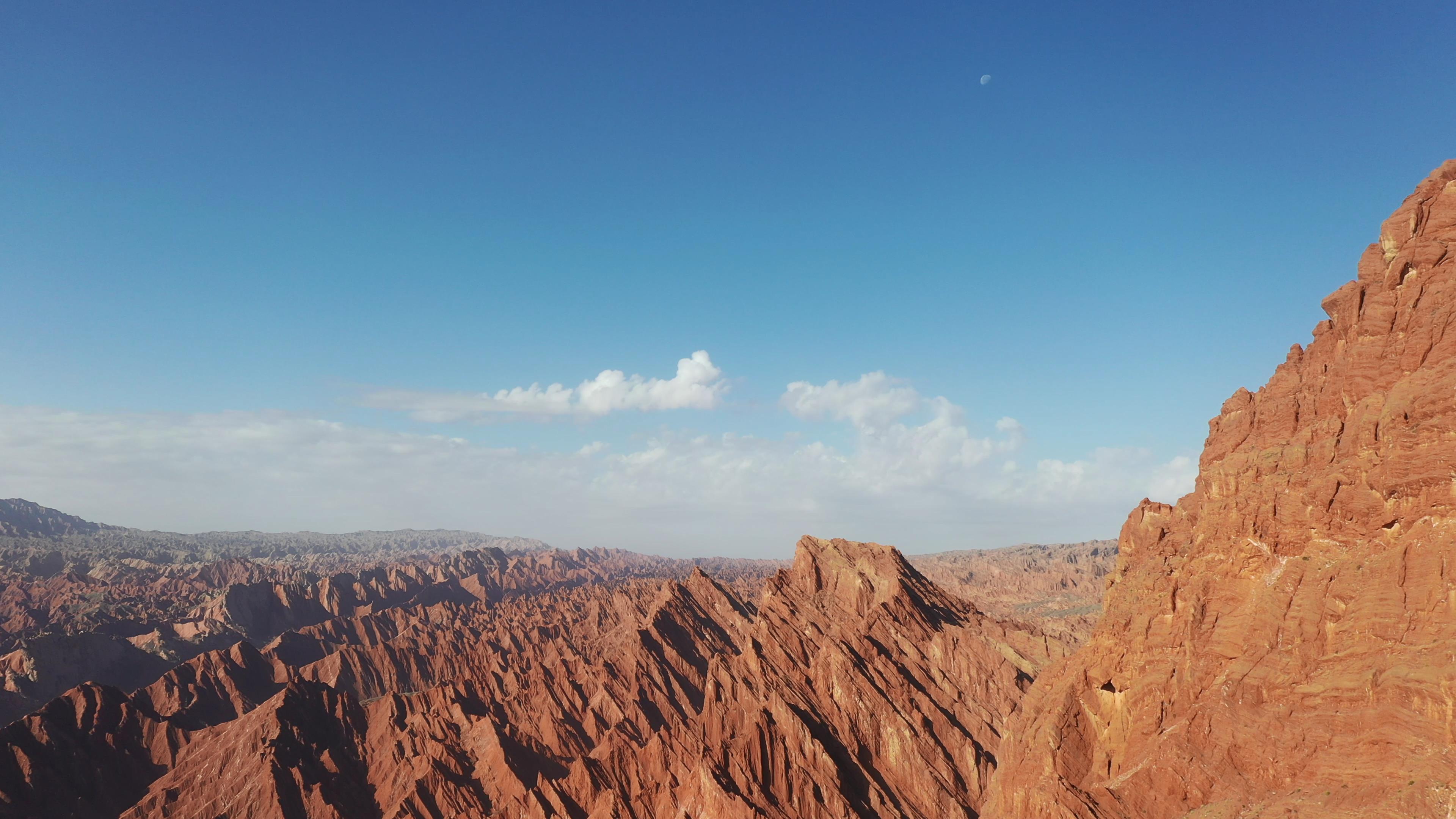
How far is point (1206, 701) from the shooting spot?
45.0m

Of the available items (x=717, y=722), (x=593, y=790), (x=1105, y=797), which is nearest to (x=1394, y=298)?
(x=1105, y=797)

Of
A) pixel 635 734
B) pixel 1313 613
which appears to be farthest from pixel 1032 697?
pixel 635 734

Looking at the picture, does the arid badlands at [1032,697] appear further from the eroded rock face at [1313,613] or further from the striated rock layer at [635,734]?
the striated rock layer at [635,734]

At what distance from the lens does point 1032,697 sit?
68375 mm

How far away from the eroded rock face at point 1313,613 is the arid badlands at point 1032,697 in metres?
0.16

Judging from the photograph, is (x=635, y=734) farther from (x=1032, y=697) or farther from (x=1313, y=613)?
(x=1313, y=613)

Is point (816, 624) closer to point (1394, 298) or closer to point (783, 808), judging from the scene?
point (783, 808)

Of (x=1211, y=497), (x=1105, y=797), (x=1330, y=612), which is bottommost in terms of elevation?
(x=1105, y=797)

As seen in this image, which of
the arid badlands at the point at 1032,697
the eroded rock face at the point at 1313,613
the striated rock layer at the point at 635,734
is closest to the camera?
the eroded rock face at the point at 1313,613

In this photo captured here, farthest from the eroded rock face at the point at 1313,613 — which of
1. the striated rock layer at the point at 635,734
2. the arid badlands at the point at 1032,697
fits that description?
the striated rock layer at the point at 635,734

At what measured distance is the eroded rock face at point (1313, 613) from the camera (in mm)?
36219

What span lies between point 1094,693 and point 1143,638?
20.7ft

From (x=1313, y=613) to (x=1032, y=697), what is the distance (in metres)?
32.2

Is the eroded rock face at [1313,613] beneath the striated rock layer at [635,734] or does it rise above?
above
